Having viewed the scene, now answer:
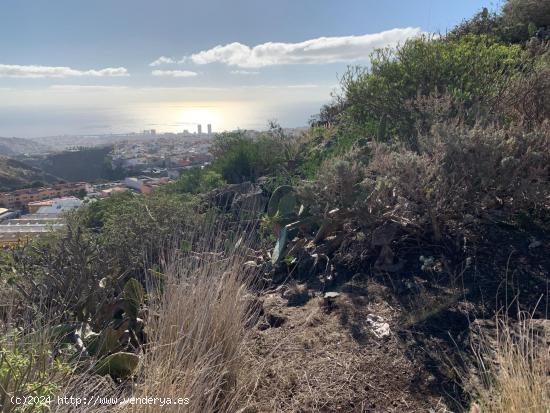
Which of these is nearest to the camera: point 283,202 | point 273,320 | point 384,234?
point 273,320

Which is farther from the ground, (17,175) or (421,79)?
(421,79)

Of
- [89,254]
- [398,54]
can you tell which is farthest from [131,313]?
[398,54]

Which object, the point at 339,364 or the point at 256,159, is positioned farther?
the point at 256,159

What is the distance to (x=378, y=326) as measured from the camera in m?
3.04

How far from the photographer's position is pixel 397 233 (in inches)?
155

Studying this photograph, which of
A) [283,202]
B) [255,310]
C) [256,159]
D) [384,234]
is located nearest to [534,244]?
[384,234]

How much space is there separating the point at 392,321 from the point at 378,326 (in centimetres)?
11

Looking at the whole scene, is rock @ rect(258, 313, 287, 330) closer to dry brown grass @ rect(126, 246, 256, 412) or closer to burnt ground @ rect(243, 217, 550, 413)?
burnt ground @ rect(243, 217, 550, 413)

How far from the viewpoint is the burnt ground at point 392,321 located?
2.48 meters

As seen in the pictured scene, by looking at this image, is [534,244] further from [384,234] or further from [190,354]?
[190,354]

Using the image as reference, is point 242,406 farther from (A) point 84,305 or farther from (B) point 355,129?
(B) point 355,129

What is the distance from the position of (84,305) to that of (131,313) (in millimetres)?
366

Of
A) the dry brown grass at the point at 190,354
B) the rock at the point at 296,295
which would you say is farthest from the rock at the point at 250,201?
the dry brown grass at the point at 190,354

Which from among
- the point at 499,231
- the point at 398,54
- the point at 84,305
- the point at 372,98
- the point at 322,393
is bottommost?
the point at 322,393
